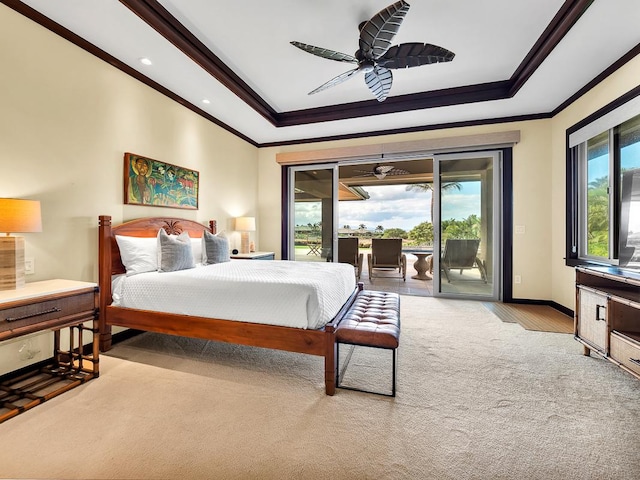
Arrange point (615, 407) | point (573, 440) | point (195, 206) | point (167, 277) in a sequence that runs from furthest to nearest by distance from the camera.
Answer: point (195, 206)
point (167, 277)
point (615, 407)
point (573, 440)

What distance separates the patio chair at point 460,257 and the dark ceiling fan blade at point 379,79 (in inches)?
112

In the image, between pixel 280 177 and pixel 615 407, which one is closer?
pixel 615 407

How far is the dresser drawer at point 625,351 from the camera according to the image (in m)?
2.02

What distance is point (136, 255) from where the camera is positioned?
2943 mm

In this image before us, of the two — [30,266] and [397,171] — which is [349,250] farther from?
[30,266]

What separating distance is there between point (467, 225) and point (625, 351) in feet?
9.77

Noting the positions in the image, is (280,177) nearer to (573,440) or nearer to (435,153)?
(435,153)

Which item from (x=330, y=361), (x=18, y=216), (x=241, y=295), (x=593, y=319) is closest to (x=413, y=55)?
(x=241, y=295)

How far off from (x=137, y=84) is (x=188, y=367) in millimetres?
3018

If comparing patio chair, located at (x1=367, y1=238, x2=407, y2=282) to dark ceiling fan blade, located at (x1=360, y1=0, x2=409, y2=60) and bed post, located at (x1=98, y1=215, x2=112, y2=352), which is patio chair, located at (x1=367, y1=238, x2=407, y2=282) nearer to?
dark ceiling fan blade, located at (x1=360, y1=0, x2=409, y2=60)

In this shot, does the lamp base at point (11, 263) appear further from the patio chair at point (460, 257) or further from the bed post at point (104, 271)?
the patio chair at point (460, 257)

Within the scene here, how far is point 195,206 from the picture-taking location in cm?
411

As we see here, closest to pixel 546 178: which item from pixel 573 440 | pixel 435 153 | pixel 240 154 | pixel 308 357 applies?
pixel 435 153

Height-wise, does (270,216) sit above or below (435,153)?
below
